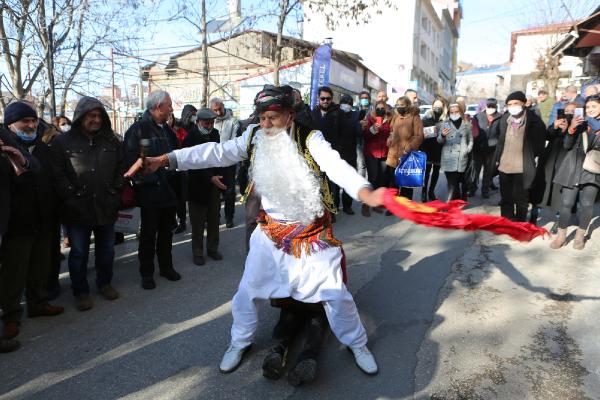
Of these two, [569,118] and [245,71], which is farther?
[245,71]

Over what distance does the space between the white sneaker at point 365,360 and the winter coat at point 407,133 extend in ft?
16.9

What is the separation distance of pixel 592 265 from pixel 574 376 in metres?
2.81

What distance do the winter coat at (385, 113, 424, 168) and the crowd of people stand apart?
1474 millimetres

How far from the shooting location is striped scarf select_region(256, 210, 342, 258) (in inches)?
116

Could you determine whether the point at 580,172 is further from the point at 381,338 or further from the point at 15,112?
the point at 15,112

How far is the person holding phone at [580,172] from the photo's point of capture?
18.1 ft

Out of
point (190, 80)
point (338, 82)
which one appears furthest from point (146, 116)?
point (190, 80)

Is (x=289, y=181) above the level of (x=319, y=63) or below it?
below

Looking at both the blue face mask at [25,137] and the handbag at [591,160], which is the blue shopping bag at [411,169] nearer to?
the handbag at [591,160]

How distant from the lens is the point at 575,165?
5.81 metres

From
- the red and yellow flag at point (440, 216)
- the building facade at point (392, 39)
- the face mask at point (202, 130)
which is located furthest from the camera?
the building facade at point (392, 39)

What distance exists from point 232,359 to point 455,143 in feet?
20.3

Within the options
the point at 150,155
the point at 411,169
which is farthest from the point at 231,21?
the point at 150,155

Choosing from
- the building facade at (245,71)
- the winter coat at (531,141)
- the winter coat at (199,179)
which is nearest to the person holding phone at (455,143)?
the winter coat at (531,141)
